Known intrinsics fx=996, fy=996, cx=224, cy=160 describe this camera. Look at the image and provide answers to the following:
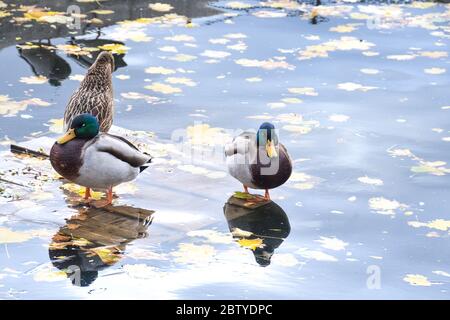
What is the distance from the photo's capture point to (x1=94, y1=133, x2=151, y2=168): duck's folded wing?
26.0 feet

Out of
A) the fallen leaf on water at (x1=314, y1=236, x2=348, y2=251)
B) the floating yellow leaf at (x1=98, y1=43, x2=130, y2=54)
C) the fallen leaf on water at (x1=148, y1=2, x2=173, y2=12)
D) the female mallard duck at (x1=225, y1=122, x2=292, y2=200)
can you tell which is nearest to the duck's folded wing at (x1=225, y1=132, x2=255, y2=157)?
the female mallard duck at (x1=225, y1=122, x2=292, y2=200)

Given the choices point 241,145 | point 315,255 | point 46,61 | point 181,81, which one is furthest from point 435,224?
point 46,61

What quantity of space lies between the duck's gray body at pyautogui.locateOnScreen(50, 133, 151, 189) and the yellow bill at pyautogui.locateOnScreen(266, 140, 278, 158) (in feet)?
3.54

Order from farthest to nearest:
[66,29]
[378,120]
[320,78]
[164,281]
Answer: [66,29] → [320,78] → [378,120] → [164,281]

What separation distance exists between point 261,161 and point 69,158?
5.07 ft

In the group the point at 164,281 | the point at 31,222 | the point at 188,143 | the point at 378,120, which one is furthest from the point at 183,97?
the point at 164,281

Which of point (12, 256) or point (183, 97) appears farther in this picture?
point (183, 97)

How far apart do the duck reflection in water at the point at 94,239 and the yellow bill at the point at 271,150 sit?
107 centimetres

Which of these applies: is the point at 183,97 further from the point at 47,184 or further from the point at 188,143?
the point at 47,184

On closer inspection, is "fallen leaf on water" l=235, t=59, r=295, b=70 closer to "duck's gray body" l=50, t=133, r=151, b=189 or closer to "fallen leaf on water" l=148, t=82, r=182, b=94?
"fallen leaf on water" l=148, t=82, r=182, b=94

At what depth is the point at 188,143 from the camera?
31.0 feet

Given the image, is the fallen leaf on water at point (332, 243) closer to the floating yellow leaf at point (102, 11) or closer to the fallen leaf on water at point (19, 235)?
the fallen leaf on water at point (19, 235)

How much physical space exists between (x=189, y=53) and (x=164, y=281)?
5.68 m
